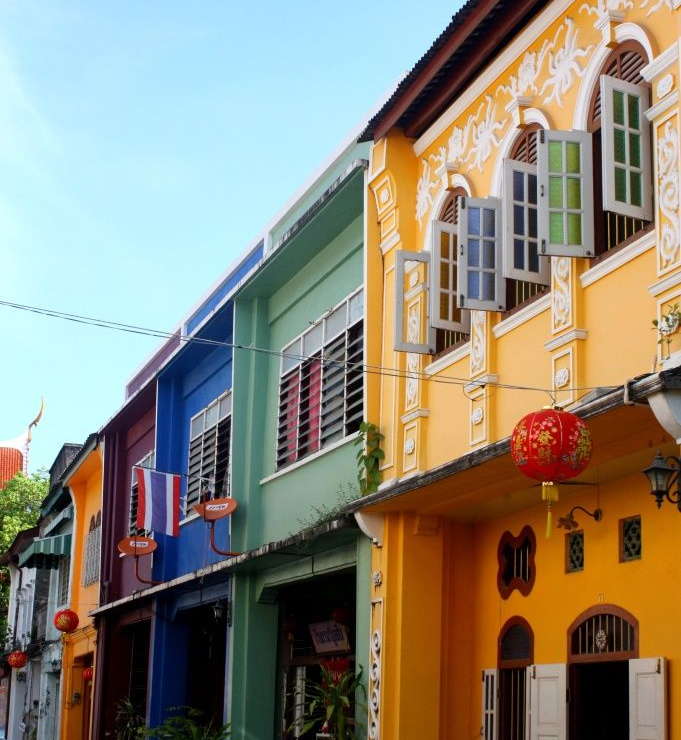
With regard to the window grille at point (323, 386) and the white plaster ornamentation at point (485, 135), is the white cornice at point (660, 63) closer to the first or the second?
the white plaster ornamentation at point (485, 135)

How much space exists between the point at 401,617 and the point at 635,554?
2.98 m

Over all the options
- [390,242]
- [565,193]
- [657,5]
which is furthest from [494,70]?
[657,5]

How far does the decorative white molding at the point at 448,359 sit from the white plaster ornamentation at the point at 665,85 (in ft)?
11.4

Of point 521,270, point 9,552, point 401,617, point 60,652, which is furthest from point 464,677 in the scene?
point 9,552

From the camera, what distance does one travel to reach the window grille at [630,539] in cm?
1038

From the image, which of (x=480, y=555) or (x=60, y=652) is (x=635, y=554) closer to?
(x=480, y=555)

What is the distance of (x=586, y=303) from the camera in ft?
32.7

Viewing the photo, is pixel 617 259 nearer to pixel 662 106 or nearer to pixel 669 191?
pixel 669 191

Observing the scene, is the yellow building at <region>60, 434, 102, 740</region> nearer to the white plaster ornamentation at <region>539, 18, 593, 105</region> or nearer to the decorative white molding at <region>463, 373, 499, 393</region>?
the decorative white molding at <region>463, 373, 499, 393</region>

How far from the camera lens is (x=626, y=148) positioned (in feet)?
30.1

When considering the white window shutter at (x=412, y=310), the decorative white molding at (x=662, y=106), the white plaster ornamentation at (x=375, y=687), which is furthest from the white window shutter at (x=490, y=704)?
the decorative white molding at (x=662, y=106)

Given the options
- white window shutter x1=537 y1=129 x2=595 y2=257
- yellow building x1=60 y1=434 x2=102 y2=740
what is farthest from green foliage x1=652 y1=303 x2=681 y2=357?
yellow building x1=60 y1=434 x2=102 y2=740

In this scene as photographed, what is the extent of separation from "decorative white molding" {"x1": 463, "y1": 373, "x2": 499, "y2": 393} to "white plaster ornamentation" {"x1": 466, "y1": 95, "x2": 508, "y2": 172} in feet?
6.85

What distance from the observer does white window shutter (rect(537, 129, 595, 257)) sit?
9656mm
